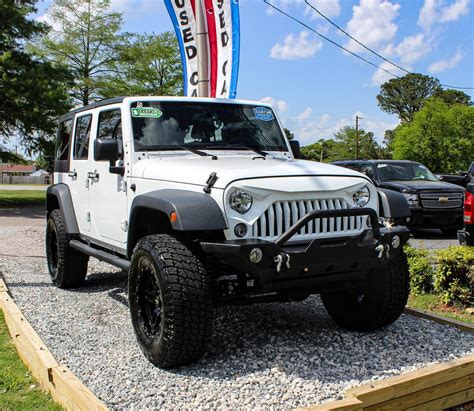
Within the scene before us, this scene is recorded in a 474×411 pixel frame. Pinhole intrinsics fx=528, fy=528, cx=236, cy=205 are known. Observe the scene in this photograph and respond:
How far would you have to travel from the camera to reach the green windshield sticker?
15.6 feet

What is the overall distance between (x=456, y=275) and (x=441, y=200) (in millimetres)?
5716

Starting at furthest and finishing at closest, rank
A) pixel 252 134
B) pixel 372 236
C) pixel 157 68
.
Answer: pixel 157 68 → pixel 252 134 → pixel 372 236

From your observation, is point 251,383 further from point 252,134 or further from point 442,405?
point 252,134

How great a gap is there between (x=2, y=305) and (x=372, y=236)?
3.70m

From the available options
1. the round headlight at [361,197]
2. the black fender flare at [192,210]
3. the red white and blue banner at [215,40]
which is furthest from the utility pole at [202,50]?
the black fender flare at [192,210]

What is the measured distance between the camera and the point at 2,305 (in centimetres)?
522

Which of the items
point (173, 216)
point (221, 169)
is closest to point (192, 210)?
point (173, 216)

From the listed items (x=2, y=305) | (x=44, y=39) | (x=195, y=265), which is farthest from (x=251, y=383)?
(x=44, y=39)

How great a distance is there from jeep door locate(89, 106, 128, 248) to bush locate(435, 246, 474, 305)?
3268mm

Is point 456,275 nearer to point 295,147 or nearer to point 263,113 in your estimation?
point 295,147

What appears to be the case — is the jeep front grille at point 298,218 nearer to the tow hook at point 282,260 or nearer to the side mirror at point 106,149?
the tow hook at point 282,260

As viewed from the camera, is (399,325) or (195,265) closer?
(195,265)

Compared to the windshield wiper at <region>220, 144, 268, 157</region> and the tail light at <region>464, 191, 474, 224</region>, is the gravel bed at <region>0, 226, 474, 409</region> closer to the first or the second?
the windshield wiper at <region>220, 144, 268, 157</region>

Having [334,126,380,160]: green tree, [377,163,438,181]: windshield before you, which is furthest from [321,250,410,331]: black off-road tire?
[334,126,380,160]: green tree
